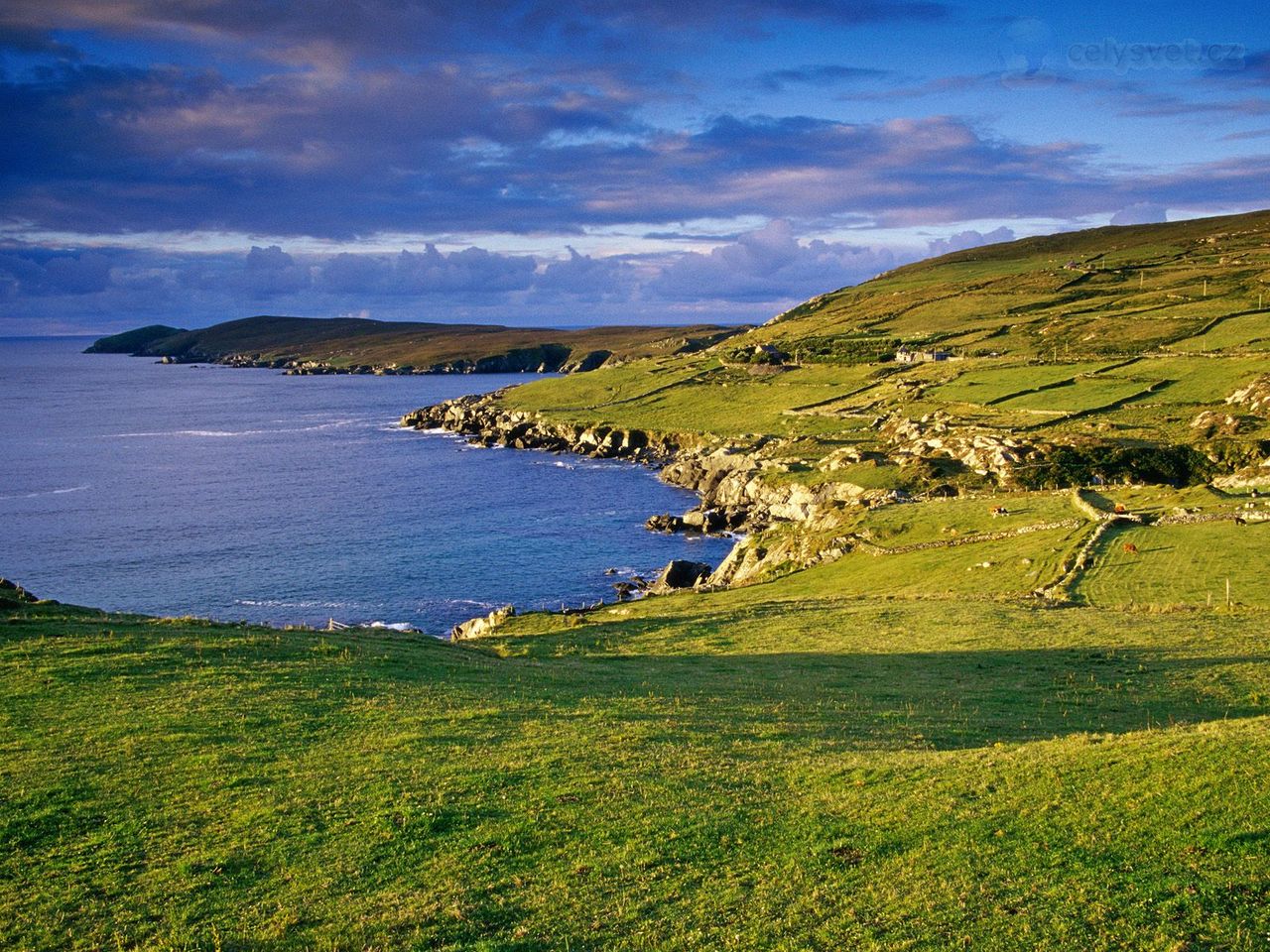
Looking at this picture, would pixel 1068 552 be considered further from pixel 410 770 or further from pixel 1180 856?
pixel 410 770

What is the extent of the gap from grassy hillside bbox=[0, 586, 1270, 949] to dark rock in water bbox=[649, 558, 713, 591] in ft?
134

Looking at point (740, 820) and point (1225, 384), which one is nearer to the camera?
point (740, 820)

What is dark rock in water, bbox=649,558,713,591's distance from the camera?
3155 inches

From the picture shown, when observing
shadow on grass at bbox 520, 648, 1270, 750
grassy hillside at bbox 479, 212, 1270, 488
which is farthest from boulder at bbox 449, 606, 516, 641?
grassy hillside at bbox 479, 212, 1270, 488

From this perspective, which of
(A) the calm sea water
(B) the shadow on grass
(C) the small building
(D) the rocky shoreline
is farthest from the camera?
(C) the small building

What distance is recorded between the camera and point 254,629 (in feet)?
137

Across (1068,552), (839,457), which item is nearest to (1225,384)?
(839,457)

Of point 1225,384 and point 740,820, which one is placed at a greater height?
point 1225,384

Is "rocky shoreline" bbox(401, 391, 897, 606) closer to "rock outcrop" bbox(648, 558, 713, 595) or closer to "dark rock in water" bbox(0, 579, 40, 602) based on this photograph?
"rock outcrop" bbox(648, 558, 713, 595)

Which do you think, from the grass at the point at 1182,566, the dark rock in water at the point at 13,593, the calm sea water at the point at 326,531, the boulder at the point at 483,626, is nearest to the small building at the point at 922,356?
the calm sea water at the point at 326,531

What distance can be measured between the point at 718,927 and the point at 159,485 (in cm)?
14000

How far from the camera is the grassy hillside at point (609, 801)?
54.0ft

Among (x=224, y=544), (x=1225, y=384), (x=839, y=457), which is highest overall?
(x=1225, y=384)

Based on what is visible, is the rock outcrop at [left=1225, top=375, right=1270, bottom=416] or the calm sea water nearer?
the calm sea water
